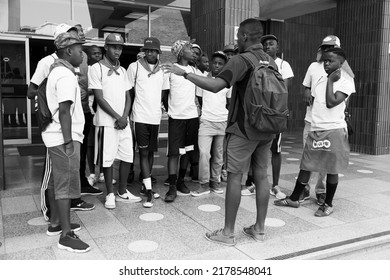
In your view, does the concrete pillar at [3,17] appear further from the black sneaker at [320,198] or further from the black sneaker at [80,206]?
the black sneaker at [320,198]

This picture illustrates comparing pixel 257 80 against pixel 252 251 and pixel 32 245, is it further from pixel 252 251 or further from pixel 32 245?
pixel 32 245

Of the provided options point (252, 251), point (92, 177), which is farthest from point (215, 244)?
point (92, 177)

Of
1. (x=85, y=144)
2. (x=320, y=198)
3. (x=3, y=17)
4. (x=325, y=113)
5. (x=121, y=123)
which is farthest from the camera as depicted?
(x=3, y=17)

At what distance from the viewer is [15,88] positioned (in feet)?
28.9

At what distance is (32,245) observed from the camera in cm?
349

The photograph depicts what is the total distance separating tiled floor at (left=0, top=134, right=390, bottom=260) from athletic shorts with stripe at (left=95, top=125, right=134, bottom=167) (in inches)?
21.8

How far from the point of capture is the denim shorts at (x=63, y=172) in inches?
133

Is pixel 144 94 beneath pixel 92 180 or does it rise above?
above

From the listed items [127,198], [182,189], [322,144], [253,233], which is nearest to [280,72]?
[322,144]

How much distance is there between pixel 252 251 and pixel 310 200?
189 centimetres

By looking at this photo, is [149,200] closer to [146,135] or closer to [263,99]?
[146,135]

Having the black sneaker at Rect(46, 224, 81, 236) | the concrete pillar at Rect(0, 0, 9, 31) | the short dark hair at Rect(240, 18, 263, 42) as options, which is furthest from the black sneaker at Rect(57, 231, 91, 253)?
the concrete pillar at Rect(0, 0, 9, 31)

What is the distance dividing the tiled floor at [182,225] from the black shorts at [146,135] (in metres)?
0.69

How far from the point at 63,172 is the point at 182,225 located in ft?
4.28
